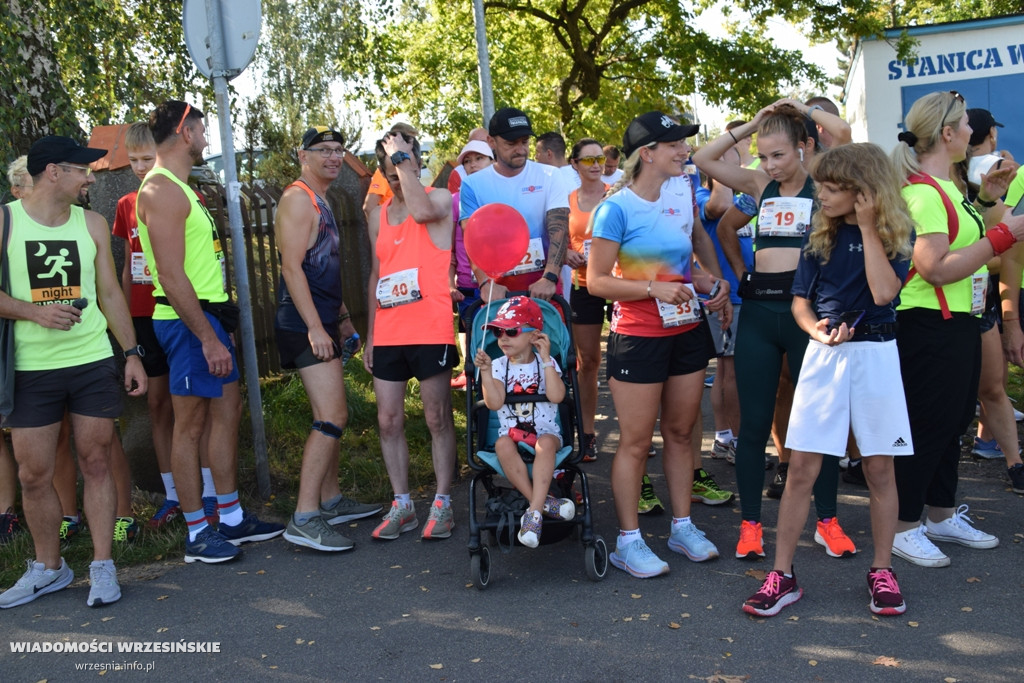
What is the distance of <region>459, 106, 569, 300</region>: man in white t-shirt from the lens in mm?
5590

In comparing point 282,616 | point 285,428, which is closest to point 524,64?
point 285,428

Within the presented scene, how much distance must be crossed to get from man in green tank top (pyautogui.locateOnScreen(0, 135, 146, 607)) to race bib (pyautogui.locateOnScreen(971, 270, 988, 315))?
4198 millimetres

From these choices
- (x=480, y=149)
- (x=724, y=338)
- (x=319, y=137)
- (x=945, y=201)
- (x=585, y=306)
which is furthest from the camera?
(x=480, y=149)

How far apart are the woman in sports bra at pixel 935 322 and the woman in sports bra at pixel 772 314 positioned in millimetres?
367

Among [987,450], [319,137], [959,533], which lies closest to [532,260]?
[319,137]

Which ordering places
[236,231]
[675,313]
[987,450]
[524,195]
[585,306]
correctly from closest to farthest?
[675,313] → [524,195] → [236,231] → [987,450] → [585,306]

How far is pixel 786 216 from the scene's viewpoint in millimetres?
4758

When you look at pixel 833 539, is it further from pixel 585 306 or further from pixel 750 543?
pixel 585 306

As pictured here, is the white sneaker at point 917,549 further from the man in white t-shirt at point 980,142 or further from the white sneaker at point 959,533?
the man in white t-shirt at point 980,142

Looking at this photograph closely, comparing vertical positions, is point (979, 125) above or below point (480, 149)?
below

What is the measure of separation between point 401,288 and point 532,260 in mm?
812

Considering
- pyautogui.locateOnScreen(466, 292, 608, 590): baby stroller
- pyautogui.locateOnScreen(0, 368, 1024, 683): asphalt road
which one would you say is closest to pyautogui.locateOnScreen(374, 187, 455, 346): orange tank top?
pyautogui.locateOnScreen(466, 292, 608, 590): baby stroller

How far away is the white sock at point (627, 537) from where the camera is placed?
15.4ft

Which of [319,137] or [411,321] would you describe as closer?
[411,321]
